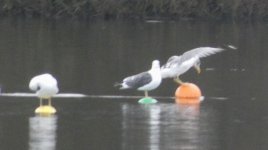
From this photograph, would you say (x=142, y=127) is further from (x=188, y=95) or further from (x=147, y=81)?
(x=188, y=95)

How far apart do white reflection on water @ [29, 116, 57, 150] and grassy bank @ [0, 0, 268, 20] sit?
20.5 m

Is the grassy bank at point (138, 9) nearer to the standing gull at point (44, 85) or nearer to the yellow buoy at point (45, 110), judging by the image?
the yellow buoy at point (45, 110)

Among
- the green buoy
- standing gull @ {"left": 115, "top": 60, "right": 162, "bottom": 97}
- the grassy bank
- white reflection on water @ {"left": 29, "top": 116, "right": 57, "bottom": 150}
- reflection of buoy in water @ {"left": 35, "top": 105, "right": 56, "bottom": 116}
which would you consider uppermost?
the grassy bank

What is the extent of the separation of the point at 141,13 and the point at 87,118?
2083cm

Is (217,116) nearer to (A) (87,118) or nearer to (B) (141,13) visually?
(A) (87,118)

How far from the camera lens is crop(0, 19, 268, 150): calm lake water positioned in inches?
526

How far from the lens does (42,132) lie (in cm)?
1370

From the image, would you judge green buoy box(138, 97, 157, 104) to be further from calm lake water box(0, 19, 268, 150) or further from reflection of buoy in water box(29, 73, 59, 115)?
reflection of buoy in water box(29, 73, 59, 115)

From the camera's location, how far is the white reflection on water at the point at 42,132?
41.8ft

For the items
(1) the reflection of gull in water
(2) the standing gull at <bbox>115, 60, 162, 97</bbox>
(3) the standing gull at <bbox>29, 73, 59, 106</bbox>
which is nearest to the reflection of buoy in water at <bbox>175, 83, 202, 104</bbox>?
(2) the standing gull at <bbox>115, 60, 162, 97</bbox>

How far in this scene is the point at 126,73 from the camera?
20.2 meters

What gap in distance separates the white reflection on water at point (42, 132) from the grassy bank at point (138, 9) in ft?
67.2

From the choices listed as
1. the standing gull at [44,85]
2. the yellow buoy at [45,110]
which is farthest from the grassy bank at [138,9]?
the standing gull at [44,85]

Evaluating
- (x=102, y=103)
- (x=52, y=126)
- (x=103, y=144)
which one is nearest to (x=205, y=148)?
(x=103, y=144)
